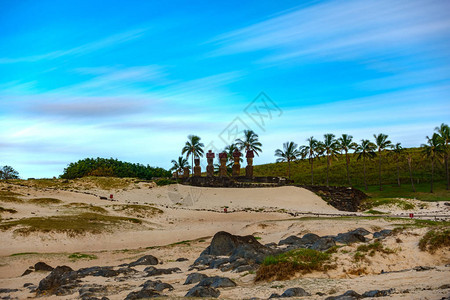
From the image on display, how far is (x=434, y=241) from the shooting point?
754 inches

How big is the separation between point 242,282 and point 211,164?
64.7 meters

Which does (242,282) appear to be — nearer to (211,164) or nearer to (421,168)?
(211,164)

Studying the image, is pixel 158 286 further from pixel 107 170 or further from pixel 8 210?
pixel 107 170

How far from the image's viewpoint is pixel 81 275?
965 inches

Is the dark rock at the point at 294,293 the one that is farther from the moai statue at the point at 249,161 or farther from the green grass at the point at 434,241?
the moai statue at the point at 249,161

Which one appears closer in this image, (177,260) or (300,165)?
(177,260)

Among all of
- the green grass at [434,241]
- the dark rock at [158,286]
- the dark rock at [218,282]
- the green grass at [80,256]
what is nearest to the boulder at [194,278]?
the dark rock at [158,286]

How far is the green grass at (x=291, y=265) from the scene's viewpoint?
1788 cm

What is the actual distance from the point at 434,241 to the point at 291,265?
21.2 feet

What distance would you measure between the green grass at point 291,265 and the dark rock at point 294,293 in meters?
2.57

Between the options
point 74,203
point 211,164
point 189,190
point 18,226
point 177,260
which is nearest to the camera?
point 177,260

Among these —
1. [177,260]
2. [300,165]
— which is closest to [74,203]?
[177,260]

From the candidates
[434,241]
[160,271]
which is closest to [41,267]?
[160,271]

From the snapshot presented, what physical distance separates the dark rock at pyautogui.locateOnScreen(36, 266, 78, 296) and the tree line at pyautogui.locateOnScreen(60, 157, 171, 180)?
250 feet
